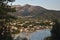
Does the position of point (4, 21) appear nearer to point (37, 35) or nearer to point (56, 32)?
point (37, 35)

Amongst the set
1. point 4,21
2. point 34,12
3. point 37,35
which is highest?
point 34,12

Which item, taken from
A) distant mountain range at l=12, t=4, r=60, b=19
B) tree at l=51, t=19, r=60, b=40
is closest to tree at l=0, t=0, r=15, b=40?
distant mountain range at l=12, t=4, r=60, b=19

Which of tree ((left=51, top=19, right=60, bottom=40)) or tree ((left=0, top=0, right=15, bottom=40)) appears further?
tree ((left=0, top=0, right=15, bottom=40))

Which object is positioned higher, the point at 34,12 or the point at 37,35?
the point at 34,12

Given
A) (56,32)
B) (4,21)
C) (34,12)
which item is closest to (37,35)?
(56,32)

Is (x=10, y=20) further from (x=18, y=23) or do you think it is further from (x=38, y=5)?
(x=38, y=5)

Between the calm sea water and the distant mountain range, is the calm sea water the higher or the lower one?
the lower one

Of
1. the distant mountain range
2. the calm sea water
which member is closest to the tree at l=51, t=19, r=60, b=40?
the calm sea water

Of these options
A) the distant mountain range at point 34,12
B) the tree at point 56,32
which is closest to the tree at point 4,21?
the distant mountain range at point 34,12

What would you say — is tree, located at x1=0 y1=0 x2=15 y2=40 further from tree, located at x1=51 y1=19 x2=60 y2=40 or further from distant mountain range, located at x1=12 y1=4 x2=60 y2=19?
tree, located at x1=51 y1=19 x2=60 y2=40

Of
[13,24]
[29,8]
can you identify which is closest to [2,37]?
[13,24]
